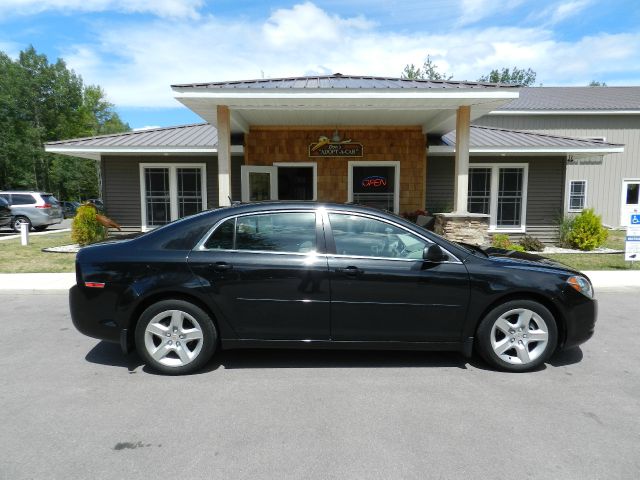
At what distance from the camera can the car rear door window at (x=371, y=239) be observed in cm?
398

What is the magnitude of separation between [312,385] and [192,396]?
39.2 inches

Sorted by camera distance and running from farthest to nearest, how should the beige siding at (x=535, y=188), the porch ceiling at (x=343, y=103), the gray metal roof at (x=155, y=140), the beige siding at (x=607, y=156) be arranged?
1. the beige siding at (x=607, y=156)
2. the beige siding at (x=535, y=188)
3. the gray metal roof at (x=155, y=140)
4. the porch ceiling at (x=343, y=103)

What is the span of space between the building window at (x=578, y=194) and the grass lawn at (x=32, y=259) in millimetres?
20061

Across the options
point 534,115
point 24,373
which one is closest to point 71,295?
point 24,373

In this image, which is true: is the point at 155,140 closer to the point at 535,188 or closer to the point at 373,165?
the point at 373,165

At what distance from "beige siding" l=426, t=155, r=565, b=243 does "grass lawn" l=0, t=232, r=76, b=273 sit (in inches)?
389

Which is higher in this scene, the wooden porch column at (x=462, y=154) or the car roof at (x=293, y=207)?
the wooden porch column at (x=462, y=154)

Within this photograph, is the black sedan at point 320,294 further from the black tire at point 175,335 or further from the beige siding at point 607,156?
the beige siding at point 607,156

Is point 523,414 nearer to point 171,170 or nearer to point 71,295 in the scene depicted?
point 71,295

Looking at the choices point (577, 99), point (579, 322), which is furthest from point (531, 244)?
point (577, 99)

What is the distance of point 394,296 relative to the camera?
3865 mm

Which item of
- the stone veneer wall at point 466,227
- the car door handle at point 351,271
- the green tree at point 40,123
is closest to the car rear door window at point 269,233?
the car door handle at point 351,271

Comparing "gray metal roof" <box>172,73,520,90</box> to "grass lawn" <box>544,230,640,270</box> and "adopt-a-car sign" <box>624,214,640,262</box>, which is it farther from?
"grass lawn" <box>544,230,640,270</box>

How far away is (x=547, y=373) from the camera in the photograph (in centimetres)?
399
